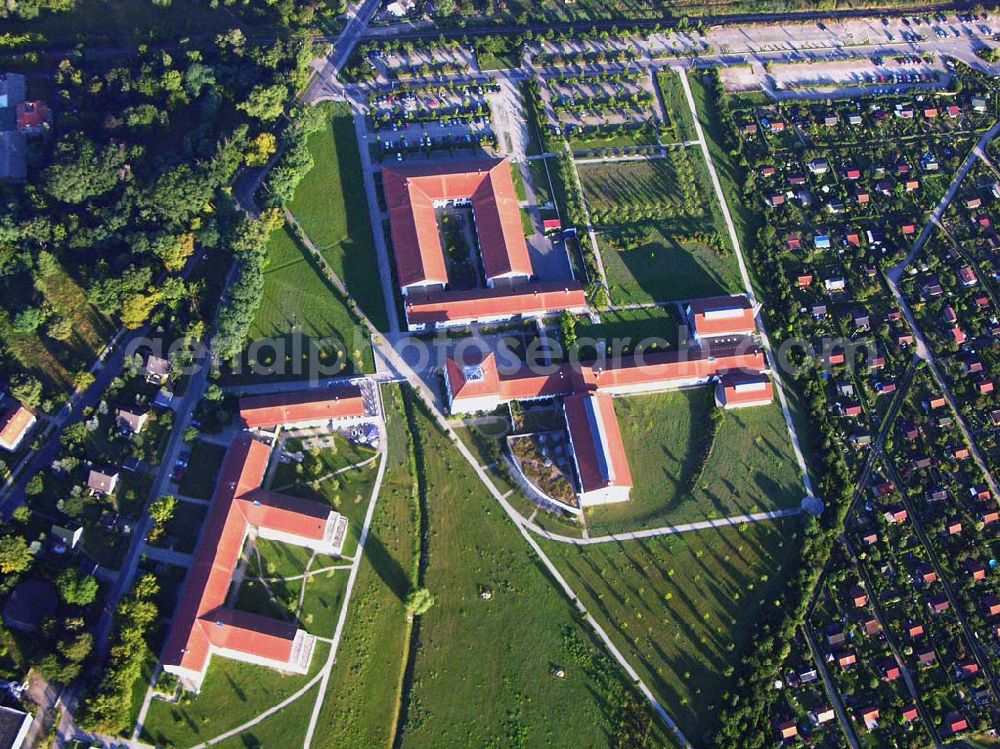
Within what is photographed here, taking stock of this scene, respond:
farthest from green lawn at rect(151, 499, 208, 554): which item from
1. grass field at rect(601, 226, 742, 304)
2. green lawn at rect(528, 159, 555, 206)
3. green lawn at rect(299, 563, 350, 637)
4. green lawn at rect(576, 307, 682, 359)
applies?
green lawn at rect(528, 159, 555, 206)

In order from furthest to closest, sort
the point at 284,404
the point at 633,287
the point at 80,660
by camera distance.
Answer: the point at 633,287 < the point at 284,404 < the point at 80,660

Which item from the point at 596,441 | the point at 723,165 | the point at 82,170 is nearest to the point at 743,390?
the point at 596,441

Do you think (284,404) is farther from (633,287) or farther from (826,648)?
(826,648)

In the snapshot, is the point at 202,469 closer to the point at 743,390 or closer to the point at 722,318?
the point at 743,390

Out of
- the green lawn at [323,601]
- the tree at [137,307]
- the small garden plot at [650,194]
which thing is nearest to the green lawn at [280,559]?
the green lawn at [323,601]

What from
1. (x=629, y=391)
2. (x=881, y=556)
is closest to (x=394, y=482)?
(x=629, y=391)

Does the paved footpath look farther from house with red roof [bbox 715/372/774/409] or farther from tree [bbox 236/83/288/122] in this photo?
tree [bbox 236/83/288/122]
